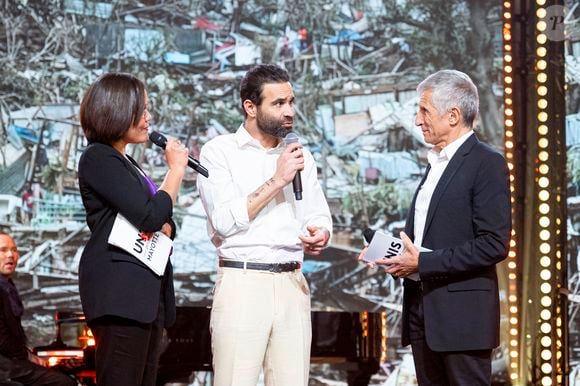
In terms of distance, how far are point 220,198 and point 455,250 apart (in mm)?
911

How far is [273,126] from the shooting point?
11.1 feet

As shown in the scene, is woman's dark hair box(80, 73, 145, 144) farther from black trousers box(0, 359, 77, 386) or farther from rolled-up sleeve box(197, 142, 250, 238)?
black trousers box(0, 359, 77, 386)

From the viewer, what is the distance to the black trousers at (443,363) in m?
2.98

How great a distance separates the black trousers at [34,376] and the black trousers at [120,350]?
296cm

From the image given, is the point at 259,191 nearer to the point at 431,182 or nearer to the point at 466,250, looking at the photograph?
the point at 431,182

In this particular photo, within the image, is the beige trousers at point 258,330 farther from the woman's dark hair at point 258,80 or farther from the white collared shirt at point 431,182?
the woman's dark hair at point 258,80

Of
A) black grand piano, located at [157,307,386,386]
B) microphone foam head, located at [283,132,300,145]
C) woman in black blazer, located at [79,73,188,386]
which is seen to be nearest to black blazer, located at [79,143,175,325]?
woman in black blazer, located at [79,73,188,386]

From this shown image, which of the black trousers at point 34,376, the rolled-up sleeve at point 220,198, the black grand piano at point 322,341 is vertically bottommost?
the black trousers at point 34,376

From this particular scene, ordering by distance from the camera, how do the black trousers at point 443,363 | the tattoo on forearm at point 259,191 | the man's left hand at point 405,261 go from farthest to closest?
the tattoo on forearm at point 259,191 < the man's left hand at point 405,261 < the black trousers at point 443,363

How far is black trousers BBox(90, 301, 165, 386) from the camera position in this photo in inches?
106

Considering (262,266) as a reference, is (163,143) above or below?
above

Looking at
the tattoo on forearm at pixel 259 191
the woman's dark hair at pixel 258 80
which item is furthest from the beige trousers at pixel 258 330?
the woman's dark hair at pixel 258 80

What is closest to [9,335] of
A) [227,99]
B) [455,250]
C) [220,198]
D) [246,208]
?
[227,99]

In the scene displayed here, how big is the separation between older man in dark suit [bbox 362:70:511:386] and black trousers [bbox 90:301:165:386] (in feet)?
3.10
